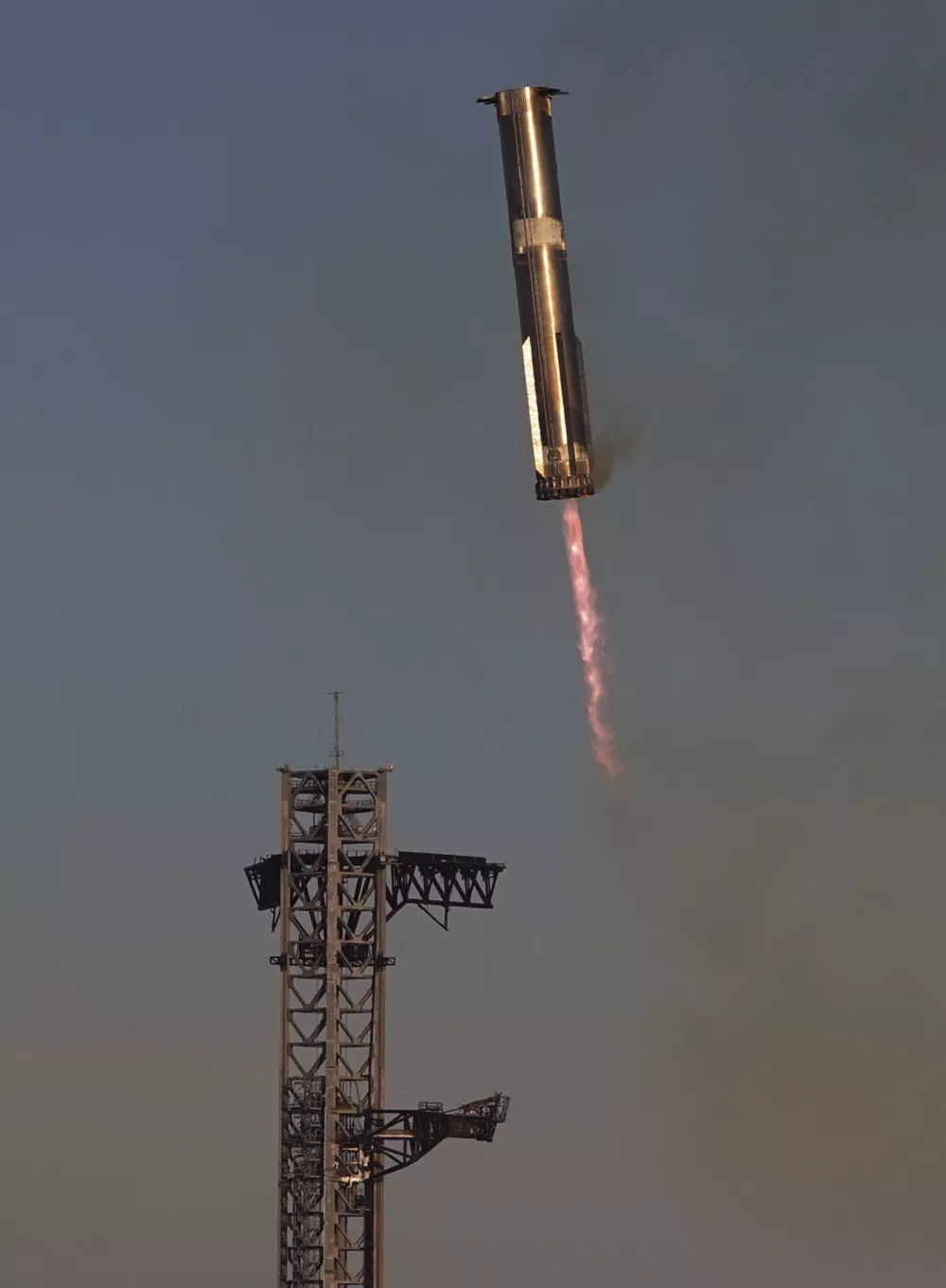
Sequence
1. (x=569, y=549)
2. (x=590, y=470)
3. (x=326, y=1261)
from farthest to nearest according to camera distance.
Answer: (x=326, y=1261)
(x=569, y=549)
(x=590, y=470)

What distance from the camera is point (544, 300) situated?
548ft

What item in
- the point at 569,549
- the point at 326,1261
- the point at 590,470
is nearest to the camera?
the point at 590,470

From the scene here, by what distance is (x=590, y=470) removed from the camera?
164250 mm

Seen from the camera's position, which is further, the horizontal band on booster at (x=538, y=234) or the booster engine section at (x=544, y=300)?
the horizontal band on booster at (x=538, y=234)

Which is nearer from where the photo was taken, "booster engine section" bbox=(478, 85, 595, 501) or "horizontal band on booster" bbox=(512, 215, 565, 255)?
"booster engine section" bbox=(478, 85, 595, 501)

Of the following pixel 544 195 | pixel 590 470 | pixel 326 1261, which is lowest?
pixel 326 1261

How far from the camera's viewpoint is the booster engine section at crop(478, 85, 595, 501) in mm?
164500

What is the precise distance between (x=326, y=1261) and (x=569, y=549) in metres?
41.4

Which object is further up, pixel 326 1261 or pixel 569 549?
pixel 569 549

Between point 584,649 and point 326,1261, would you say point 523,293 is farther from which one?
point 326,1261

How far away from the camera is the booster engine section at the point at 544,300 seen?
164500 mm

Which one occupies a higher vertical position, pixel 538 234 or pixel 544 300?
pixel 538 234

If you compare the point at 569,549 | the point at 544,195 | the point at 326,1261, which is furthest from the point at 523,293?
the point at 326,1261

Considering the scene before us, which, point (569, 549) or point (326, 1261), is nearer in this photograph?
point (569, 549)
